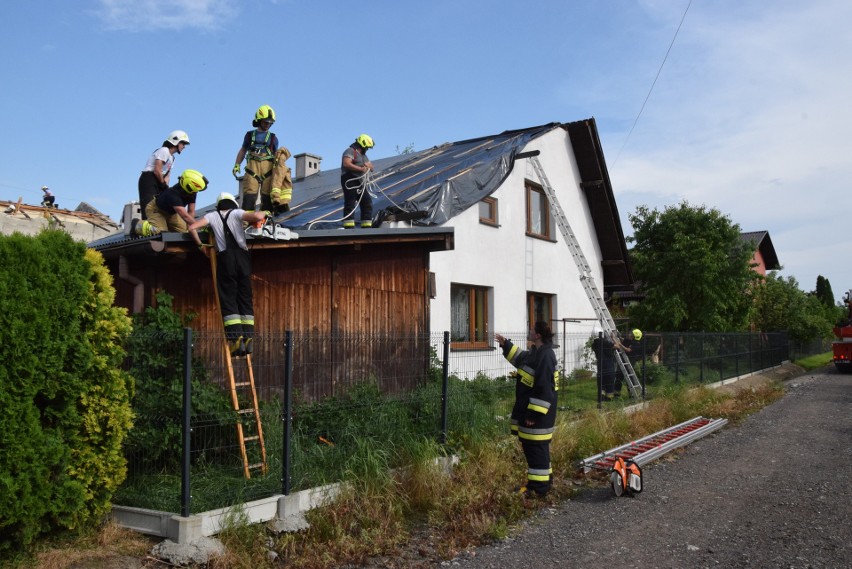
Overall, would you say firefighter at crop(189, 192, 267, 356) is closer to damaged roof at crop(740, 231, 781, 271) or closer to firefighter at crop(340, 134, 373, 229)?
firefighter at crop(340, 134, 373, 229)

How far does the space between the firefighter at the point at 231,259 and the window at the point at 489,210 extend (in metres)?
8.21

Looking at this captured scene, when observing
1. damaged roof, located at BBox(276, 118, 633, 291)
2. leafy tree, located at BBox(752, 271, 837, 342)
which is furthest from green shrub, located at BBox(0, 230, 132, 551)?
leafy tree, located at BBox(752, 271, 837, 342)

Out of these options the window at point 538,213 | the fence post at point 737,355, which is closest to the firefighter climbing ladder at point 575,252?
the window at point 538,213

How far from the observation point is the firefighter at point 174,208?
7688mm

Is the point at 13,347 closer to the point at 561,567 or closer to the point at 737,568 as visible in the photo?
the point at 561,567

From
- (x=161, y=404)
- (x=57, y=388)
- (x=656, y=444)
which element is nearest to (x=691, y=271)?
(x=656, y=444)

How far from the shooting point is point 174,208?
7.77 m

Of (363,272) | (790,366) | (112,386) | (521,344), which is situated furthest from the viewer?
(790,366)

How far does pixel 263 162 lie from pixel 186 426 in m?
5.13

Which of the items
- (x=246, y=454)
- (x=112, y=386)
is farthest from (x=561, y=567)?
(x=112, y=386)

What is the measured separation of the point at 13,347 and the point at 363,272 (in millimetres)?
5449

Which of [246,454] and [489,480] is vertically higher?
[246,454]

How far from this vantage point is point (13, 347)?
4723 mm

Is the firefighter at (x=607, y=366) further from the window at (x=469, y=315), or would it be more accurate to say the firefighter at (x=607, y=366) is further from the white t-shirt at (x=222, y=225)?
the white t-shirt at (x=222, y=225)
